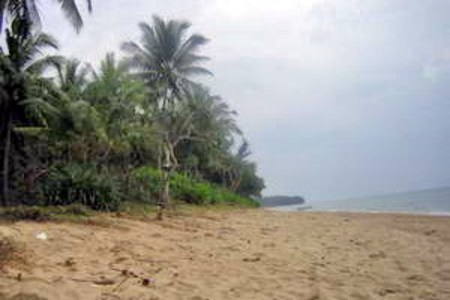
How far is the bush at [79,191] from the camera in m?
9.95

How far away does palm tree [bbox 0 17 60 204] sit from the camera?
42.0ft

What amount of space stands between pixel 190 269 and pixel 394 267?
8.88ft

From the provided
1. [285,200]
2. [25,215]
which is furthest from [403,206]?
[285,200]

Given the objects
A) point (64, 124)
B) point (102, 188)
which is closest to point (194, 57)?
point (64, 124)

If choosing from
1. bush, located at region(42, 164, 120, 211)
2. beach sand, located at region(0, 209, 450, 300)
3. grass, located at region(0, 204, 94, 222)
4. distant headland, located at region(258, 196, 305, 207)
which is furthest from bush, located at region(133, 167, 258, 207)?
distant headland, located at region(258, 196, 305, 207)

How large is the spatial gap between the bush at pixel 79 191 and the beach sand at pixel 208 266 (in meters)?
2.28

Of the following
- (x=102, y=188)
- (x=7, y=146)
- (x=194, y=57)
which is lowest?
(x=102, y=188)

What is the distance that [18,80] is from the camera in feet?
42.8

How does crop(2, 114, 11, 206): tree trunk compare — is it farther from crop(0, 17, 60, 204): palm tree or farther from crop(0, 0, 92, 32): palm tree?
crop(0, 0, 92, 32): palm tree

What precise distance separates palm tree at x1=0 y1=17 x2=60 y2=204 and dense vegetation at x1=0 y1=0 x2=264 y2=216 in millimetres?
31

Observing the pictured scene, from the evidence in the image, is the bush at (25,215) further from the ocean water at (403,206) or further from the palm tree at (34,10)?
the ocean water at (403,206)

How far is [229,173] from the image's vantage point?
30.4 metres

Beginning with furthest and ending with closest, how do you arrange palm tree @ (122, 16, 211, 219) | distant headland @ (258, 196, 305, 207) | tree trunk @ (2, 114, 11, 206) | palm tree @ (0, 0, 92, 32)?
distant headland @ (258, 196, 305, 207) < palm tree @ (122, 16, 211, 219) < tree trunk @ (2, 114, 11, 206) < palm tree @ (0, 0, 92, 32)

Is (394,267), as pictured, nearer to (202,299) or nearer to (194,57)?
(202,299)
